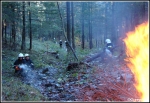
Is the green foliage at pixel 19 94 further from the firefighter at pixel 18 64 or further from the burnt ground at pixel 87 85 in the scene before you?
the firefighter at pixel 18 64

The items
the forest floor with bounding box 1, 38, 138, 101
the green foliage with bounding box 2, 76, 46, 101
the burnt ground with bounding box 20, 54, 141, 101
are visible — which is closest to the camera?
the green foliage with bounding box 2, 76, 46, 101

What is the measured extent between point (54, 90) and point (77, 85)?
4.33 feet

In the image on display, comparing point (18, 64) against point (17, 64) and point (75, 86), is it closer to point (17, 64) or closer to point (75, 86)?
point (17, 64)

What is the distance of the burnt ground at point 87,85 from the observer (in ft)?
31.0

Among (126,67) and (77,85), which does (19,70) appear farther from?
(126,67)

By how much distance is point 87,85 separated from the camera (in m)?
10.8

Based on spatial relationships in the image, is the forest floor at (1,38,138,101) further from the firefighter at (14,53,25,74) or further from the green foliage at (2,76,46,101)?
the firefighter at (14,53,25,74)

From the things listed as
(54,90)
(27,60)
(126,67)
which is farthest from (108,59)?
(54,90)

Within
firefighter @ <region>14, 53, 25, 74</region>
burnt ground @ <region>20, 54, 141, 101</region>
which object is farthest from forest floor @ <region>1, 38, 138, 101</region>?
firefighter @ <region>14, 53, 25, 74</region>

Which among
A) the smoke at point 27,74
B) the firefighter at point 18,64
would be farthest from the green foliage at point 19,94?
the firefighter at point 18,64

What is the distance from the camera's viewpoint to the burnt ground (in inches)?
372

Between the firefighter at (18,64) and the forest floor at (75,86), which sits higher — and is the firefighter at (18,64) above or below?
above

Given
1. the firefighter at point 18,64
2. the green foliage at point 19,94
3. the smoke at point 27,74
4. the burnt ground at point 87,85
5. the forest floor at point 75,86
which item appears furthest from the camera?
the firefighter at point 18,64

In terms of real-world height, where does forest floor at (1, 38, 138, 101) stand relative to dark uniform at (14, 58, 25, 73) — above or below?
below
